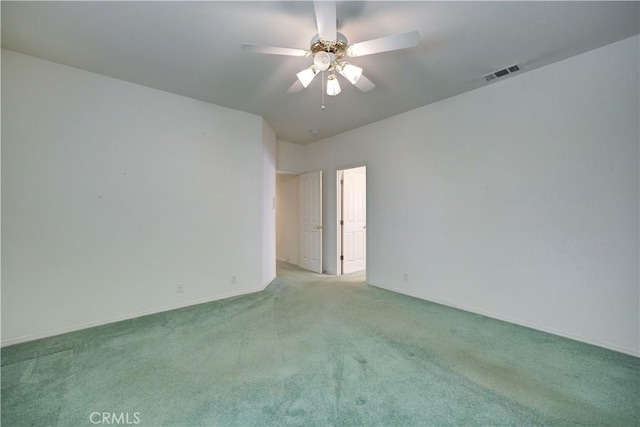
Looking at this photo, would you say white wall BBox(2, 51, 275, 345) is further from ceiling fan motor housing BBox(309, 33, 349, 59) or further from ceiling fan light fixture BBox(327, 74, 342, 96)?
ceiling fan motor housing BBox(309, 33, 349, 59)

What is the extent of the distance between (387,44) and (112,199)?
3258 millimetres

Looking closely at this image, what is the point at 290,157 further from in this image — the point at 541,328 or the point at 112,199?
the point at 541,328

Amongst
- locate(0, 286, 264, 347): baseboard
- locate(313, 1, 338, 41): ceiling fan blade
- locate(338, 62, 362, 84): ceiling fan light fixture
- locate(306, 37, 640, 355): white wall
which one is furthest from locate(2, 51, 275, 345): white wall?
locate(306, 37, 640, 355): white wall

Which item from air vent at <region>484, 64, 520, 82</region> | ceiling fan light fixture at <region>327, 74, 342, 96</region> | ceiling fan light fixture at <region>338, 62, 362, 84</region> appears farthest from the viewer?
air vent at <region>484, 64, 520, 82</region>

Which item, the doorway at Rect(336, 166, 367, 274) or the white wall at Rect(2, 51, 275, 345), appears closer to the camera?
the white wall at Rect(2, 51, 275, 345)

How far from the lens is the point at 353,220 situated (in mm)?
5445

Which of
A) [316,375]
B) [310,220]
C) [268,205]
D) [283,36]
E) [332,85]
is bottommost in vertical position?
[316,375]

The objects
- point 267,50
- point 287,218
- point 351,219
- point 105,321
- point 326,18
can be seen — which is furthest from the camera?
point 287,218

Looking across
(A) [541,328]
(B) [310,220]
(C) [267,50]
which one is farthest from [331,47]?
(B) [310,220]

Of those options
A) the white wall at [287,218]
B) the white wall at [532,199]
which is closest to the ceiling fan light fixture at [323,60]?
the white wall at [532,199]

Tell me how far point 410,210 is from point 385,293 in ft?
4.42

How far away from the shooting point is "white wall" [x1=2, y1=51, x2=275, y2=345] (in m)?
2.53

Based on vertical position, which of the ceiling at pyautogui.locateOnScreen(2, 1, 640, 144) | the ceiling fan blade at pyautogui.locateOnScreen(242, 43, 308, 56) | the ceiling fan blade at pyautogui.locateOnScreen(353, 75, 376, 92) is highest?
the ceiling at pyautogui.locateOnScreen(2, 1, 640, 144)

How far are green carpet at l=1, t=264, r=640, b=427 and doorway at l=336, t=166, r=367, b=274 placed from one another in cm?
222
